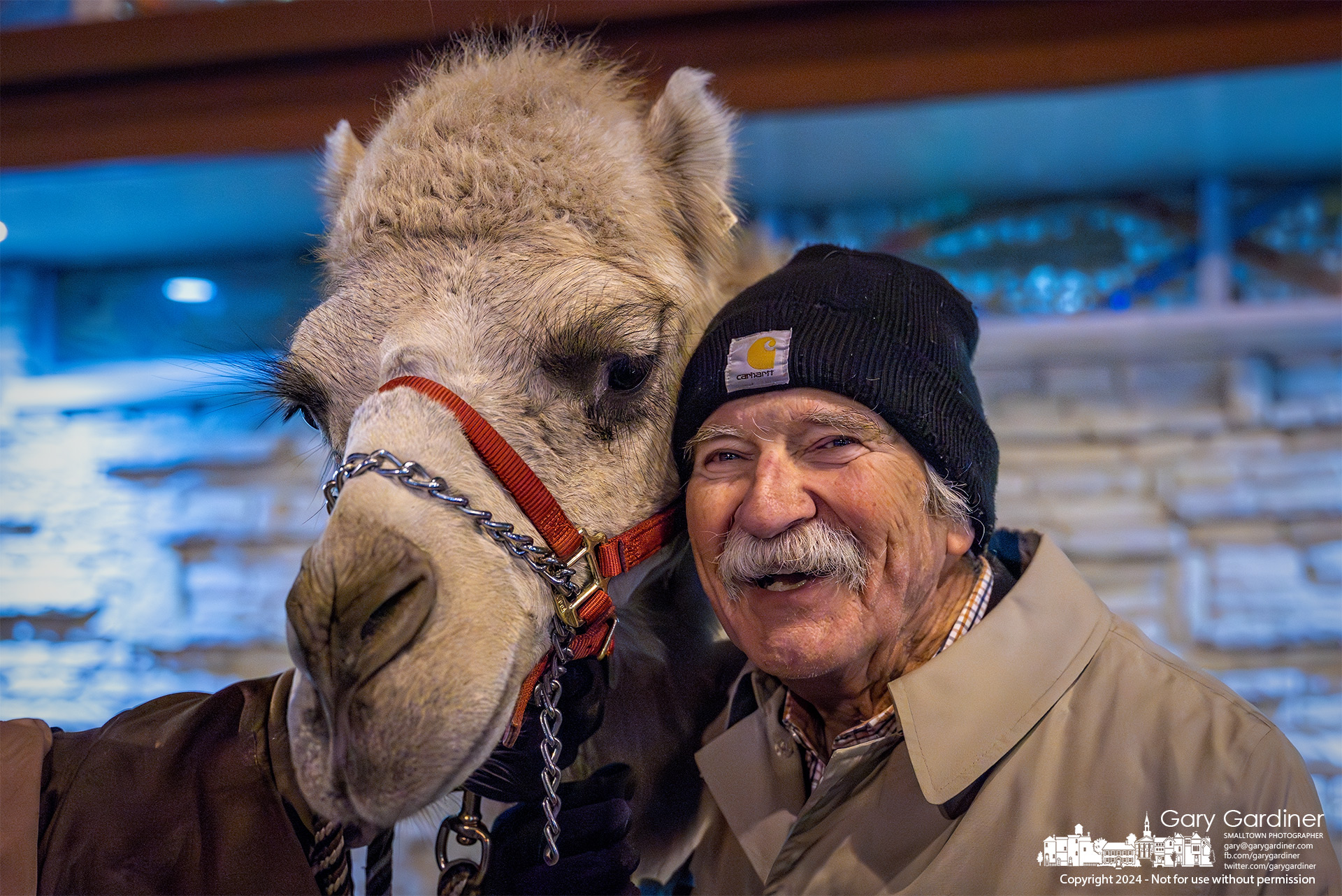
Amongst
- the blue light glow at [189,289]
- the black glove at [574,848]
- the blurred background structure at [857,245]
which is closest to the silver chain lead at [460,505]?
the black glove at [574,848]

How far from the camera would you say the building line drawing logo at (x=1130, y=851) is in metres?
1.20

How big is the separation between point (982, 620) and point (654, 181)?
1071mm

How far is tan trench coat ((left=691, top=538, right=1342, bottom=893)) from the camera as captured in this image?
1.21 m

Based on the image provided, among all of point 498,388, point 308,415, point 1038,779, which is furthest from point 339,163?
point 1038,779

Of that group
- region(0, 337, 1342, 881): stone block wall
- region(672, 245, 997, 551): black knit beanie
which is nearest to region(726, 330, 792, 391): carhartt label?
region(672, 245, 997, 551): black knit beanie

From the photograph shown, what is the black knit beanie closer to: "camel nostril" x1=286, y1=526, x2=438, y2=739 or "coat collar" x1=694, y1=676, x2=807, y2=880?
"coat collar" x1=694, y1=676, x2=807, y2=880

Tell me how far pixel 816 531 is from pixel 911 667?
35 cm

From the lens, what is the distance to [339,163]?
2039 millimetres

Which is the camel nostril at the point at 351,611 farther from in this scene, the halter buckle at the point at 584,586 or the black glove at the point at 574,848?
the black glove at the point at 574,848

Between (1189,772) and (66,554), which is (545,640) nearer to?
(1189,772)

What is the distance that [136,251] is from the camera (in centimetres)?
403

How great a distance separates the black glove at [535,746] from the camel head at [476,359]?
0.65 ft

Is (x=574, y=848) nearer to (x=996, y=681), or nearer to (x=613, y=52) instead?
(x=996, y=681)

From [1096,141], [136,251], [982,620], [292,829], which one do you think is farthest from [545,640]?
[136,251]
